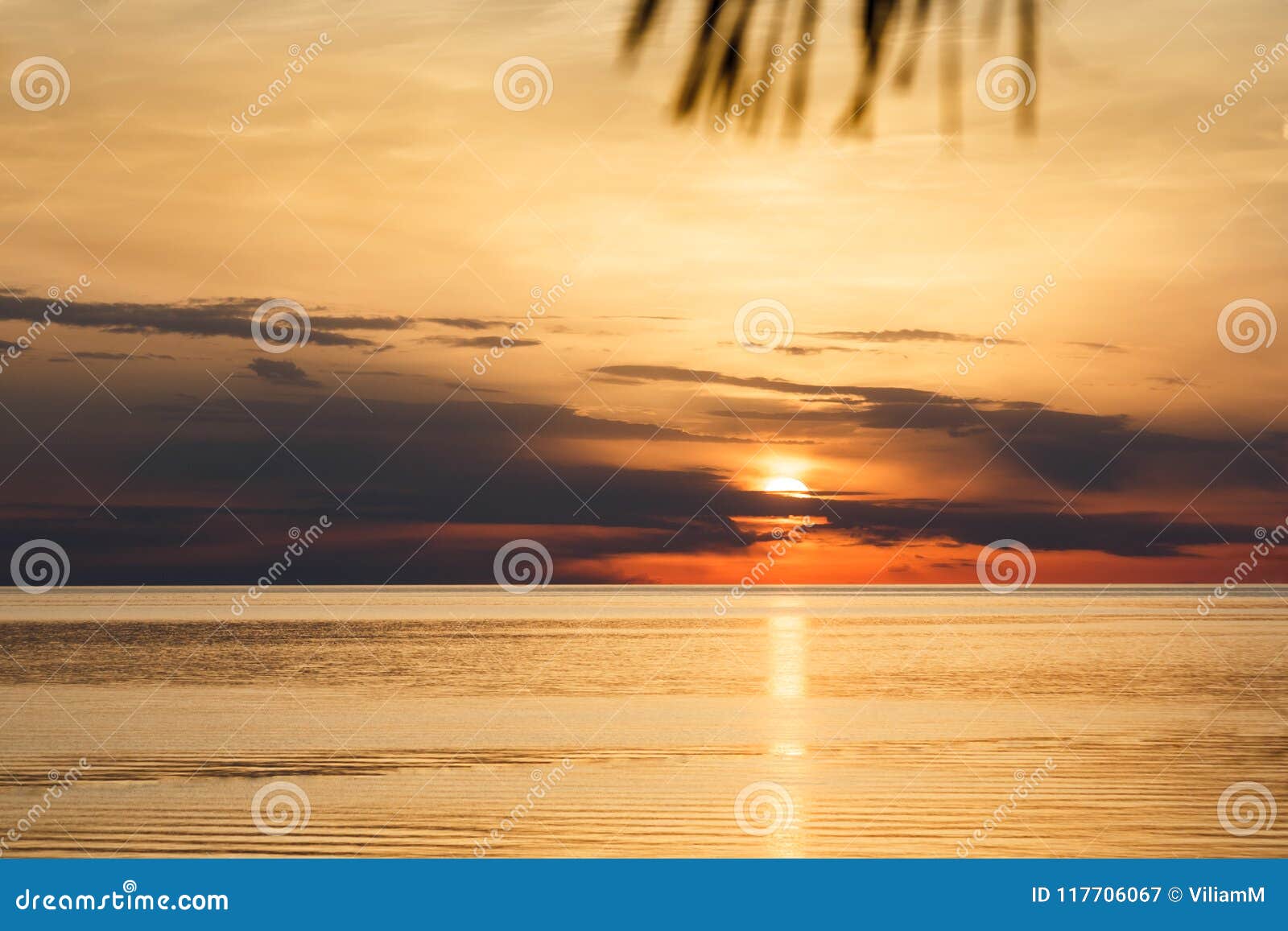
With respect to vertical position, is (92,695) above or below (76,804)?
above

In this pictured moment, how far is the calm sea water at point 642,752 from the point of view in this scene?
20266 millimetres

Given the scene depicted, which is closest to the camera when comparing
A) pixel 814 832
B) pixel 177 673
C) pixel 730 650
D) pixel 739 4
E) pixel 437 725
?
pixel 739 4

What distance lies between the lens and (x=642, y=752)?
28984mm

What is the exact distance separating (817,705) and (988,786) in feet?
52.9

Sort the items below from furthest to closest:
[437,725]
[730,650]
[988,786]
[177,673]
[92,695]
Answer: [730,650]
[177,673]
[92,695]
[437,725]
[988,786]

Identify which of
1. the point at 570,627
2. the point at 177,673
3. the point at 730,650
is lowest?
the point at 177,673

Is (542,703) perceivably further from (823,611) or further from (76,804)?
(823,611)

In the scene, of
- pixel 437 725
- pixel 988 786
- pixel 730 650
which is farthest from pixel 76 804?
pixel 730 650

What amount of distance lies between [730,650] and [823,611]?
80.9 meters

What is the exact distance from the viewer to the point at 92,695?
145 ft

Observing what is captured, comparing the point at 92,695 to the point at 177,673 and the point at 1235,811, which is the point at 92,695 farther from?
the point at 1235,811

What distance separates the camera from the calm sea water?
66.5 feet

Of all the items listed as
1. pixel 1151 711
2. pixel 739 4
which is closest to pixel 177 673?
pixel 1151 711

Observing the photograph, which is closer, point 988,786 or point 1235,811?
point 1235,811
